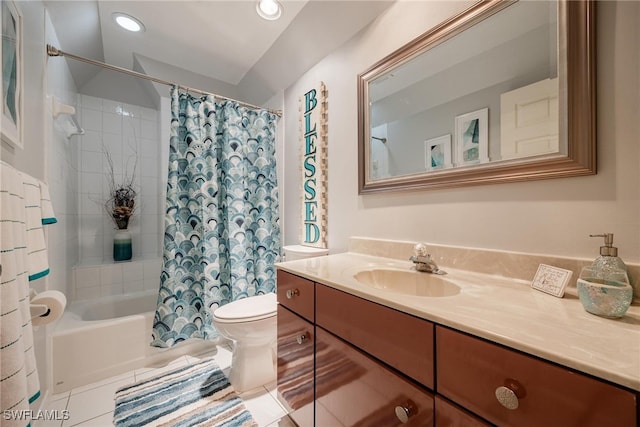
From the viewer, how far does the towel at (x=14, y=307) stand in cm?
58

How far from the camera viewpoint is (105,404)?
138cm

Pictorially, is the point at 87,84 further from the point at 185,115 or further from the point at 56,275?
the point at 56,275

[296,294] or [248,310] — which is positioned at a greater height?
[296,294]

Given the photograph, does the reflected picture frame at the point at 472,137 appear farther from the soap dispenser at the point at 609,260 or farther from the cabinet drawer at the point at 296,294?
the cabinet drawer at the point at 296,294

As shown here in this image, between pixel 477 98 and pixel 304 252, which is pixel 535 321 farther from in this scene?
pixel 304 252

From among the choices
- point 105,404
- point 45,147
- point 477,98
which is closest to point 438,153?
point 477,98

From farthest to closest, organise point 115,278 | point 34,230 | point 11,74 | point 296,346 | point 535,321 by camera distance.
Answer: point 115,278, point 296,346, point 11,74, point 34,230, point 535,321

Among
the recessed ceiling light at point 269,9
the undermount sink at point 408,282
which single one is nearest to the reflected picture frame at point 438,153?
the undermount sink at point 408,282

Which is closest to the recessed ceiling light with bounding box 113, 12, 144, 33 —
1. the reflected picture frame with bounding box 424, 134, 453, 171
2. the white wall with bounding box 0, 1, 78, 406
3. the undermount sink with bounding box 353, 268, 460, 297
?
the white wall with bounding box 0, 1, 78, 406

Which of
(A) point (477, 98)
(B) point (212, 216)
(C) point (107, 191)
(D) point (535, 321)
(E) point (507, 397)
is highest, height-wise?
(A) point (477, 98)

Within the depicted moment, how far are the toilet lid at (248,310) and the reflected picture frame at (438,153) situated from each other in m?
1.21

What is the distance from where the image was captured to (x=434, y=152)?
3.74 feet

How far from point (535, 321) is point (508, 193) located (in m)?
0.52

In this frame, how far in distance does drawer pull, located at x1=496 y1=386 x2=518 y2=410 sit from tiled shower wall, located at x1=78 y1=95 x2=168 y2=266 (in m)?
3.02
